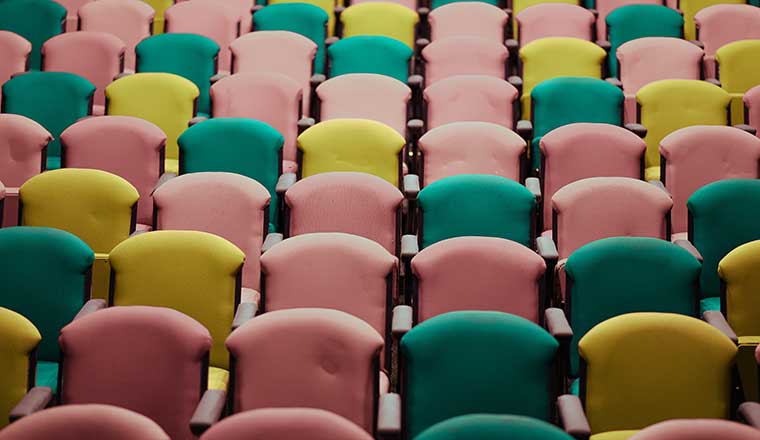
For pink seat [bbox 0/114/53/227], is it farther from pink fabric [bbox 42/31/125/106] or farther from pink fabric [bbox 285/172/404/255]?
pink fabric [bbox 285/172/404/255]

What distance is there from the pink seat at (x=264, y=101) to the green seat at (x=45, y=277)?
1235mm

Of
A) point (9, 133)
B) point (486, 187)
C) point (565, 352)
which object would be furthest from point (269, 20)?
point (565, 352)

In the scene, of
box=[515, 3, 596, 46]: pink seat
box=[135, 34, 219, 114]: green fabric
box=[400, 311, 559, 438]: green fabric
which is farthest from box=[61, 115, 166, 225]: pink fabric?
box=[515, 3, 596, 46]: pink seat

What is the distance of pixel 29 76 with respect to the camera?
409 cm

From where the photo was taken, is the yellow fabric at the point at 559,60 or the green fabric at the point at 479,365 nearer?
the green fabric at the point at 479,365

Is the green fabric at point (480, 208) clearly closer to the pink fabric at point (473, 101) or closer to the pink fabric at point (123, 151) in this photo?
the pink fabric at point (473, 101)

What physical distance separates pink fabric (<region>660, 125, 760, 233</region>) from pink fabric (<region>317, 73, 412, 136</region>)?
1.04 metres

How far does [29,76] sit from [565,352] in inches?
101

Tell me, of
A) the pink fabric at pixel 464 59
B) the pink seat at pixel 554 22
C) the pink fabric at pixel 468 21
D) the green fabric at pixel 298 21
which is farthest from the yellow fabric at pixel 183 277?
the pink seat at pixel 554 22

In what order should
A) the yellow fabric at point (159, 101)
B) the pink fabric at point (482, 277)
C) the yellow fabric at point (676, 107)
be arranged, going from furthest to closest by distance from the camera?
the yellow fabric at point (159, 101), the yellow fabric at point (676, 107), the pink fabric at point (482, 277)

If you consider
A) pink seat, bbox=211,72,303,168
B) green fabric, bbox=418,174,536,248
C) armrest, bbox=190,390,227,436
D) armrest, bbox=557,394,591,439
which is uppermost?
pink seat, bbox=211,72,303,168

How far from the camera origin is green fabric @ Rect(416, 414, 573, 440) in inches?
77.2

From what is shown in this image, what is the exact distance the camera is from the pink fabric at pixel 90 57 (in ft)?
14.4

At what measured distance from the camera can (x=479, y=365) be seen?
2363 millimetres
